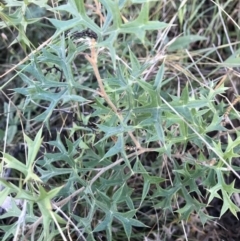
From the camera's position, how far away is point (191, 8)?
1.64m

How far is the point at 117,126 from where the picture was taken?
3.21 feet

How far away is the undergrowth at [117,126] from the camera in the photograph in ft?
2.91

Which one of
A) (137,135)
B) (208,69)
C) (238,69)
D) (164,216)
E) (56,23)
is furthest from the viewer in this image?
(208,69)

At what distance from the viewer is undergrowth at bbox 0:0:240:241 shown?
2.91 ft

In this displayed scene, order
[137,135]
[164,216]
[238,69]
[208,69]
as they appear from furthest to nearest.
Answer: [208,69] → [238,69] → [164,216] → [137,135]

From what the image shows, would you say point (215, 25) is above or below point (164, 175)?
above

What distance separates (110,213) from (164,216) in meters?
0.27

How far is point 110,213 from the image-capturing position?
1.05 m

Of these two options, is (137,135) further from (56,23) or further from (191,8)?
(191,8)

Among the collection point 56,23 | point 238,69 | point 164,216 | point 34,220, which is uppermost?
point 56,23

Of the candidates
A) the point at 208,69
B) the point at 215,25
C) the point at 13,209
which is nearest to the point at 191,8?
the point at 215,25

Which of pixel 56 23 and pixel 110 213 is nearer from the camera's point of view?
pixel 56 23

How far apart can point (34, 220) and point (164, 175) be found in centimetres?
47

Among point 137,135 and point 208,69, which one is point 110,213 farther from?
point 208,69
